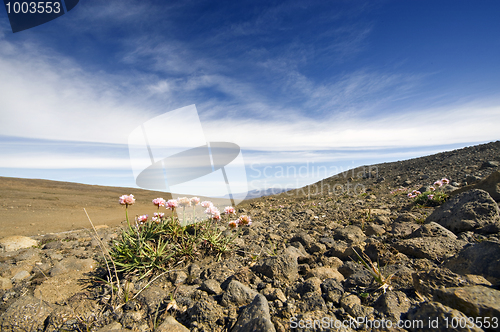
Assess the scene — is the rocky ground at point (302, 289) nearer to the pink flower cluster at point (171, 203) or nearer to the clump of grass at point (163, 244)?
the clump of grass at point (163, 244)

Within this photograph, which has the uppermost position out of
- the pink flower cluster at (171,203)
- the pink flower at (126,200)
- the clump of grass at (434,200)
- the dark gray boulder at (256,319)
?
the pink flower at (126,200)

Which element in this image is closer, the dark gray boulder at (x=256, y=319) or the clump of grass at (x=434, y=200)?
the dark gray boulder at (x=256, y=319)

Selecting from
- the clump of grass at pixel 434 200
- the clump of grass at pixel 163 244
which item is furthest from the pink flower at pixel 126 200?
the clump of grass at pixel 434 200

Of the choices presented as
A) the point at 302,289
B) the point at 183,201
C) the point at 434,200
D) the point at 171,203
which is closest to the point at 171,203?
the point at 171,203

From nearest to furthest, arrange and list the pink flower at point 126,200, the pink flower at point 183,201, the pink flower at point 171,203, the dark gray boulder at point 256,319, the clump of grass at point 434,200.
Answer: the dark gray boulder at point 256,319
the pink flower at point 126,200
the pink flower at point 171,203
the pink flower at point 183,201
the clump of grass at point 434,200

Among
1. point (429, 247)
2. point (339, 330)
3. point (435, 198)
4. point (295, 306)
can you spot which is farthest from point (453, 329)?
point (435, 198)

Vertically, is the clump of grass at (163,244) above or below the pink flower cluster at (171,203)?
below

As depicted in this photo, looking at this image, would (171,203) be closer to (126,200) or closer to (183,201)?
(183,201)

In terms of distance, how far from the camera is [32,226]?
10.2 m

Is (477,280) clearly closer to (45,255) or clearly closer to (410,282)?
(410,282)

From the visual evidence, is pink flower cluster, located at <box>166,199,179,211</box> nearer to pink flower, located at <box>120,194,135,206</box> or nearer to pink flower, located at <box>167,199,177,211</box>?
pink flower, located at <box>167,199,177,211</box>

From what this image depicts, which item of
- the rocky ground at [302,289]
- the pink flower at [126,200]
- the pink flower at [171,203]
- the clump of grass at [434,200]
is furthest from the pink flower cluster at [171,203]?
the clump of grass at [434,200]

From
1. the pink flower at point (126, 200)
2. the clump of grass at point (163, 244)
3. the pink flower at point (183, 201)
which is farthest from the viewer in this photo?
the pink flower at point (183, 201)

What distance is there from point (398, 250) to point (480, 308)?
5.88ft
